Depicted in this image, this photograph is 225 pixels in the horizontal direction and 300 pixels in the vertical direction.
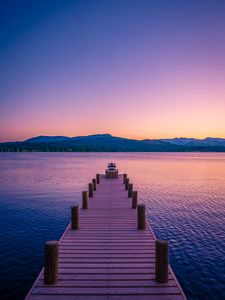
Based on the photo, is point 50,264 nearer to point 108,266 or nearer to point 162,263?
point 108,266

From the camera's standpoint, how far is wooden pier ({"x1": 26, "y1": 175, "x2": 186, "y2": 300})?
7.09 meters

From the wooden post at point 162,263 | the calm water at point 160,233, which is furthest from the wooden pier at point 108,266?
the calm water at point 160,233

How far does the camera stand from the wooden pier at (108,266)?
23.3 feet

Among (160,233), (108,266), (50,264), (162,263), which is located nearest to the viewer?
(50,264)

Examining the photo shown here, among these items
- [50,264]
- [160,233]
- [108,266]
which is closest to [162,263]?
[108,266]

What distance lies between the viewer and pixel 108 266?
343 inches

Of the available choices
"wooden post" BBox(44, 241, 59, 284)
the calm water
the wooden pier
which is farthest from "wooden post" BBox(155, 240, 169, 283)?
the calm water

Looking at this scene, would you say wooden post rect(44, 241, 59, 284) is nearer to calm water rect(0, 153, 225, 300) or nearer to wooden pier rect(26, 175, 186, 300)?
wooden pier rect(26, 175, 186, 300)

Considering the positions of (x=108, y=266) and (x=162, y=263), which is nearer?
(x=162, y=263)

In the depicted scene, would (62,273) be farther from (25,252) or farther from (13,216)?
(13,216)

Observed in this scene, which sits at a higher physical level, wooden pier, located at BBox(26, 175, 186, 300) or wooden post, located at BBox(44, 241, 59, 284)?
wooden post, located at BBox(44, 241, 59, 284)

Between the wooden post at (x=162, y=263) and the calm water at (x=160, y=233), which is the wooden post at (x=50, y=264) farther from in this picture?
the calm water at (x=160, y=233)

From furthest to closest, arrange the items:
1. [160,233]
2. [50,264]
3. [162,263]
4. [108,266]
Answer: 1. [160,233]
2. [108,266]
3. [162,263]
4. [50,264]

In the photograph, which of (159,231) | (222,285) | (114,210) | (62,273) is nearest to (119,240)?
(62,273)
